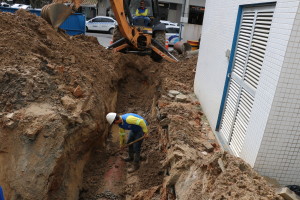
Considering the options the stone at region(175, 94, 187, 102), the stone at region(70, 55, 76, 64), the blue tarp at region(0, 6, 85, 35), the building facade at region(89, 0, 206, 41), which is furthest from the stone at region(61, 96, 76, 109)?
the building facade at region(89, 0, 206, 41)

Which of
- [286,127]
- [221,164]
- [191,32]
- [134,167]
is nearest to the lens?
[221,164]

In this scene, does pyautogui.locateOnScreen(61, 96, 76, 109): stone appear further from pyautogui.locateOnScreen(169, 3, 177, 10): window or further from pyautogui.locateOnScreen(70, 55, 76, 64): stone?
pyautogui.locateOnScreen(169, 3, 177, 10): window

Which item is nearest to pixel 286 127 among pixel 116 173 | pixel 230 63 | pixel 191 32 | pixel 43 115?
pixel 230 63

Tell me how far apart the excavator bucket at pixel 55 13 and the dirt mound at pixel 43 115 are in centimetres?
109

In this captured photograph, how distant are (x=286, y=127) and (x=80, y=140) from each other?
Answer: 3.65 metres

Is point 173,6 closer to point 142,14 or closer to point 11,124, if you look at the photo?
point 142,14

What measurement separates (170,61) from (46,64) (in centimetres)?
631

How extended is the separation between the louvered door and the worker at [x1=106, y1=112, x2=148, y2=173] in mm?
1863

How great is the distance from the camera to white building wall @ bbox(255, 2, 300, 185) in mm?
3184

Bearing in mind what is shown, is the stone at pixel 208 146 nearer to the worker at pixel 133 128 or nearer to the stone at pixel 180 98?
the worker at pixel 133 128

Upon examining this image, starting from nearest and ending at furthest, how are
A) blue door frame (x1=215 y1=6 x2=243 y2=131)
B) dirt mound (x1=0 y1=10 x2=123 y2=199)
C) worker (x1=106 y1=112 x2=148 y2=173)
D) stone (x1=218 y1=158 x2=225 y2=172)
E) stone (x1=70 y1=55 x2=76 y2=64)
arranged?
stone (x1=218 y1=158 x2=225 y2=172) < dirt mound (x1=0 y1=10 x2=123 y2=199) < blue door frame (x1=215 y1=6 x2=243 y2=131) < worker (x1=106 y1=112 x2=148 y2=173) < stone (x1=70 y1=55 x2=76 y2=64)

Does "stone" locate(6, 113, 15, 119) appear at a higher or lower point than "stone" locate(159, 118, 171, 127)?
higher

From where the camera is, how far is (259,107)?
149 inches

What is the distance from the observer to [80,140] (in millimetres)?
5031
